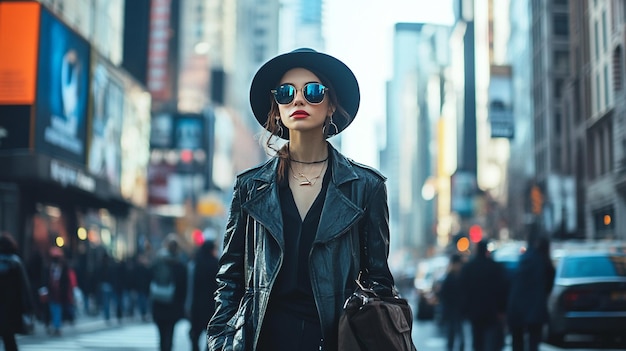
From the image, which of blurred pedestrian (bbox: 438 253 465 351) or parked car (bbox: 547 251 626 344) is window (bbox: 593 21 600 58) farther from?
parked car (bbox: 547 251 626 344)

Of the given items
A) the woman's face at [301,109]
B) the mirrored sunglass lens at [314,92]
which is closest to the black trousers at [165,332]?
the woman's face at [301,109]

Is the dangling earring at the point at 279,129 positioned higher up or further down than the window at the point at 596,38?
further down

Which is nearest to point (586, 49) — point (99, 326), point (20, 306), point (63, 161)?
point (63, 161)

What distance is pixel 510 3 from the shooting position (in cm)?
8900

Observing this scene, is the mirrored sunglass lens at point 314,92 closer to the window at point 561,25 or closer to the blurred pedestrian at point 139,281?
the blurred pedestrian at point 139,281

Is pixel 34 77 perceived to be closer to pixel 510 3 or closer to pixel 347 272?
pixel 347 272

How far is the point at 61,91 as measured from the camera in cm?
3111

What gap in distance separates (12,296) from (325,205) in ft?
25.1

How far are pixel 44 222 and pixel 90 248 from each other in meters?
5.23

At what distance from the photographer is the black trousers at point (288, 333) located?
138 inches

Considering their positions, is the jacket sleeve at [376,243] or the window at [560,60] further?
the window at [560,60]

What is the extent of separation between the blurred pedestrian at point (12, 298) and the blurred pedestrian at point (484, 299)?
550cm

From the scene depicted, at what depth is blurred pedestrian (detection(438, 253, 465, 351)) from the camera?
15.1m

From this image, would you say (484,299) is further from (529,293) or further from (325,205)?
(325,205)
